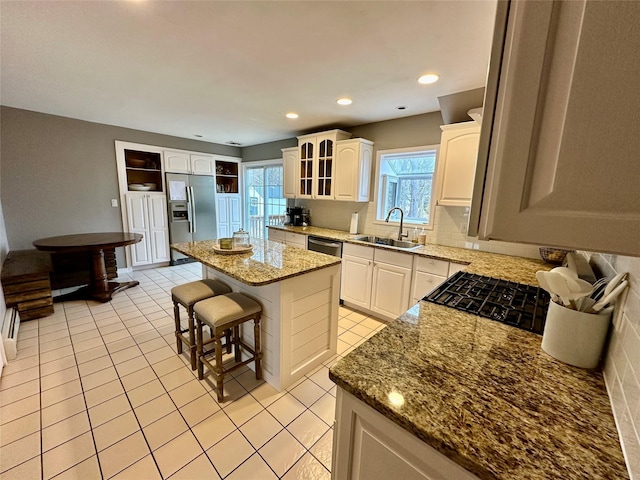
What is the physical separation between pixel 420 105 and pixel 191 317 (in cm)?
301

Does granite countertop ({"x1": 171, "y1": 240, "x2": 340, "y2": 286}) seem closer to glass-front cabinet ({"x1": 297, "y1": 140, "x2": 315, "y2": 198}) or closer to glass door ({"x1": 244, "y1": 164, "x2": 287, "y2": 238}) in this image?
glass-front cabinet ({"x1": 297, "y1": 140, "x2": 315, "y2": 198})

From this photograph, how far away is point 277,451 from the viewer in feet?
4.85

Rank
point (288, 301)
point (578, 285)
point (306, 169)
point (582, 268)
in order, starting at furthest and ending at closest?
point (306, 169), point (288, 301), point (582, 268), point (578, 285)

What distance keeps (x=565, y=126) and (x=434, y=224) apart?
9.14 ft

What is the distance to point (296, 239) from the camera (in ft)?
12.6

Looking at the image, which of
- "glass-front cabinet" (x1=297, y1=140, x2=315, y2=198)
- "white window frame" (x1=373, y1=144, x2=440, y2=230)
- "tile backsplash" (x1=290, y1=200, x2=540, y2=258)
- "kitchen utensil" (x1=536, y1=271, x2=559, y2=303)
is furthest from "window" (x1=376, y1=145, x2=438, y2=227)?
"kitchen utensil" (x1=536, y1=271, x2=559, y2=303)

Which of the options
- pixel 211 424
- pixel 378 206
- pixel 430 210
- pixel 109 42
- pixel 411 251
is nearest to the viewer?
pixel 211 424

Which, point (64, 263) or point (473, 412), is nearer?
point (473, 412)

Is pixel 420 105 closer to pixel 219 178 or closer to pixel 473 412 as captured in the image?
pixel 473 412

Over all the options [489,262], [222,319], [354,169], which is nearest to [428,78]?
[354,169]

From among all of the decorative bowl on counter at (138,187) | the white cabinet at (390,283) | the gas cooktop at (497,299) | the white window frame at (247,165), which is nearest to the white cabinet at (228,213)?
the white window frame at (247,165)

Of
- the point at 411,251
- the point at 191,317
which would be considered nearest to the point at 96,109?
the point at 191,317

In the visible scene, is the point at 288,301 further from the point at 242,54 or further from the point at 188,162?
the point at 188,162

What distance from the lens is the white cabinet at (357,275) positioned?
2.99m
